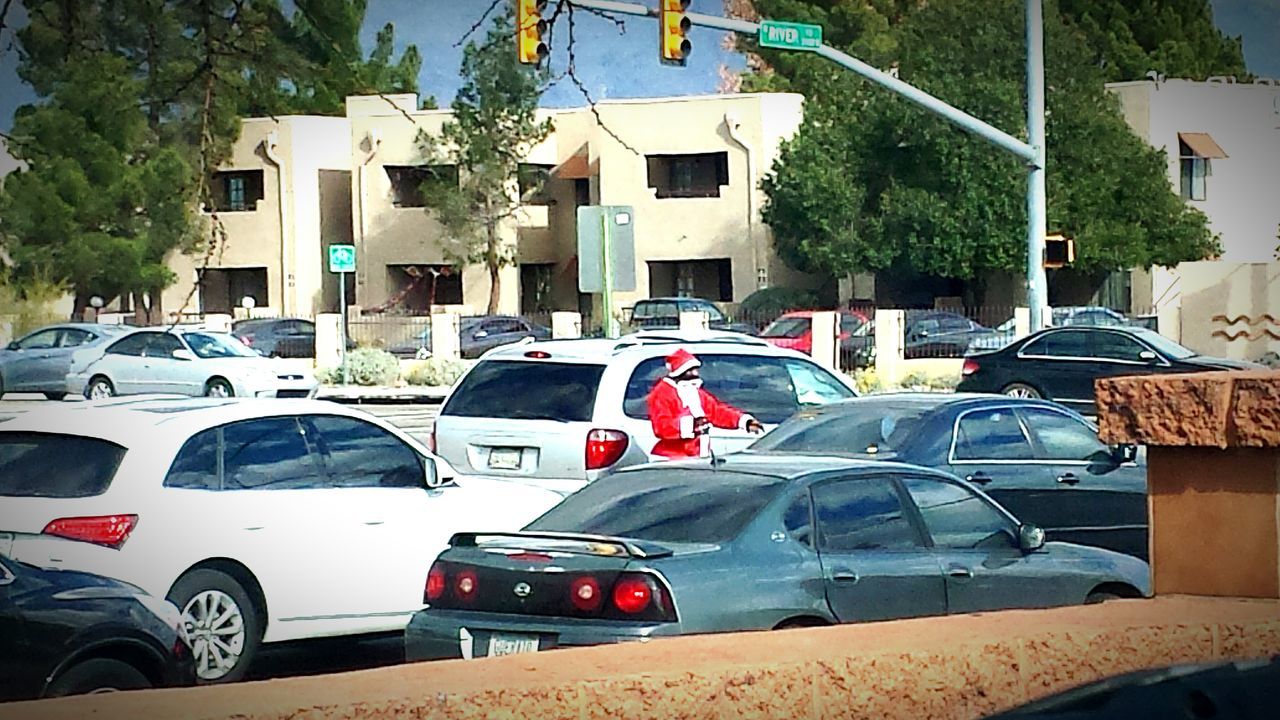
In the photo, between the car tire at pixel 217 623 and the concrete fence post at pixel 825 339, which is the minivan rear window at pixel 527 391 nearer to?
the car tire at pixel 217 623

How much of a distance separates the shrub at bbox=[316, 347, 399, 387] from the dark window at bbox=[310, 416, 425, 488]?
5380 mm

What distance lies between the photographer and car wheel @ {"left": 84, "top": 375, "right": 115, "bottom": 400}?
11.1 meters

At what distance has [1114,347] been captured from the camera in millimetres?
22344

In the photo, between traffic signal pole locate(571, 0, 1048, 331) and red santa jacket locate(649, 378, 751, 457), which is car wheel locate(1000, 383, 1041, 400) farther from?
red santa jacket locate(649, 378, 751, 457)

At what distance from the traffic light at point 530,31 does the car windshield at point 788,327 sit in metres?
14.1

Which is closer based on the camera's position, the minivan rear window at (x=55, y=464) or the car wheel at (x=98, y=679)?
the car wheel at (x=98, y=679)

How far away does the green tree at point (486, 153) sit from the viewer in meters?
15.7

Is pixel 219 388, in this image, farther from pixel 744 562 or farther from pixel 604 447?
pixel 744 562

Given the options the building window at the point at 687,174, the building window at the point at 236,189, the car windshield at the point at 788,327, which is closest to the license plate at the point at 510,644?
the building window at the point at 236,189

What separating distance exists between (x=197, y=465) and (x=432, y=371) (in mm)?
9410

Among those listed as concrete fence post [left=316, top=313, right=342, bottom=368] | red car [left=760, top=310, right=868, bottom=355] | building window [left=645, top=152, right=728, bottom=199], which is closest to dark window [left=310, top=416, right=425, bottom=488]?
concrete fence post [left=316, top=313, right=342, bottom=368]

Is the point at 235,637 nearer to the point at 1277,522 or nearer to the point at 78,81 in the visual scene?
the point at 78,81

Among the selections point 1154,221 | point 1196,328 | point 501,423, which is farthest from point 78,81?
point 1154,221

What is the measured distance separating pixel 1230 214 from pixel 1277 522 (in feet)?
101
